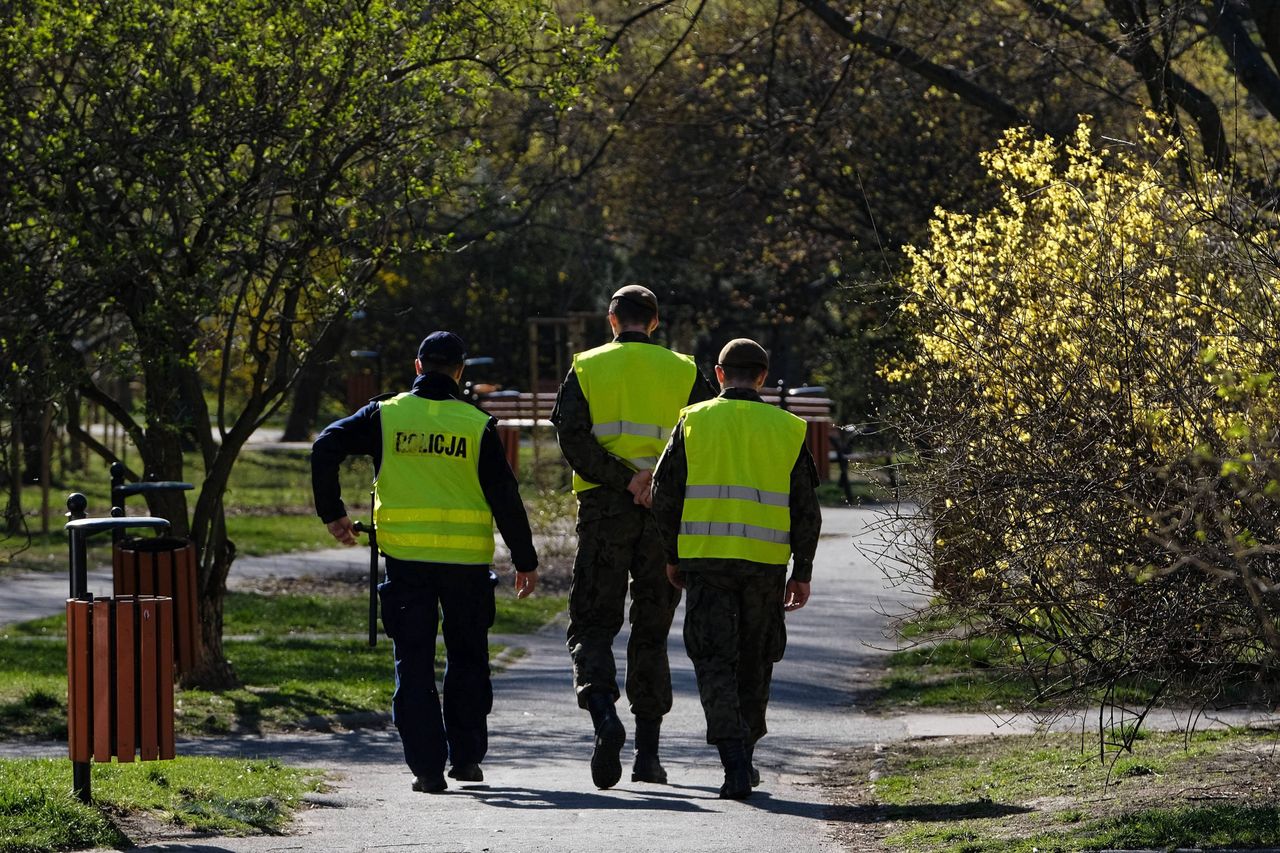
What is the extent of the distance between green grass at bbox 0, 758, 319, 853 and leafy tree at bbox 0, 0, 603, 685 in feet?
9.09

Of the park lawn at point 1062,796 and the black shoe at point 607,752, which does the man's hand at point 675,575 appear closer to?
the black shoe at point 607,752

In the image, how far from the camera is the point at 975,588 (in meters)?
7.85

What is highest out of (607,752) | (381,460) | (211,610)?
(381,460)

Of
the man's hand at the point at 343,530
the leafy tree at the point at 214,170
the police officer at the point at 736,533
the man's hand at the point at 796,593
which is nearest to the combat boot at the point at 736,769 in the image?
the police officer at the point at 736,533

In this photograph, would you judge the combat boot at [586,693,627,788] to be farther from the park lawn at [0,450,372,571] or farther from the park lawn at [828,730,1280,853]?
the park lawn at [0,450,372,571]

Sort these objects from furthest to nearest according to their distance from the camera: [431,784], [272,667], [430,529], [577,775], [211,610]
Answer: [272,667]
[211,610]
[577,775]
[431,784]
[430,529]

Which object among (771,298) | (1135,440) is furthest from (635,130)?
(1135,440)

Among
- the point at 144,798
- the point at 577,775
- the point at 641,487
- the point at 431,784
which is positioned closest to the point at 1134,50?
the point at 641,487

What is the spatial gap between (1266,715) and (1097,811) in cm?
276

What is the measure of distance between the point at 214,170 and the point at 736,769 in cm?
477

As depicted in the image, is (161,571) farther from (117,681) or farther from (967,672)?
(967,672)

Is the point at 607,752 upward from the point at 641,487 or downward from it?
downward

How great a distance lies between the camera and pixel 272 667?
12766mm

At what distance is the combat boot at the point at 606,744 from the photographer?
8.06 metres
